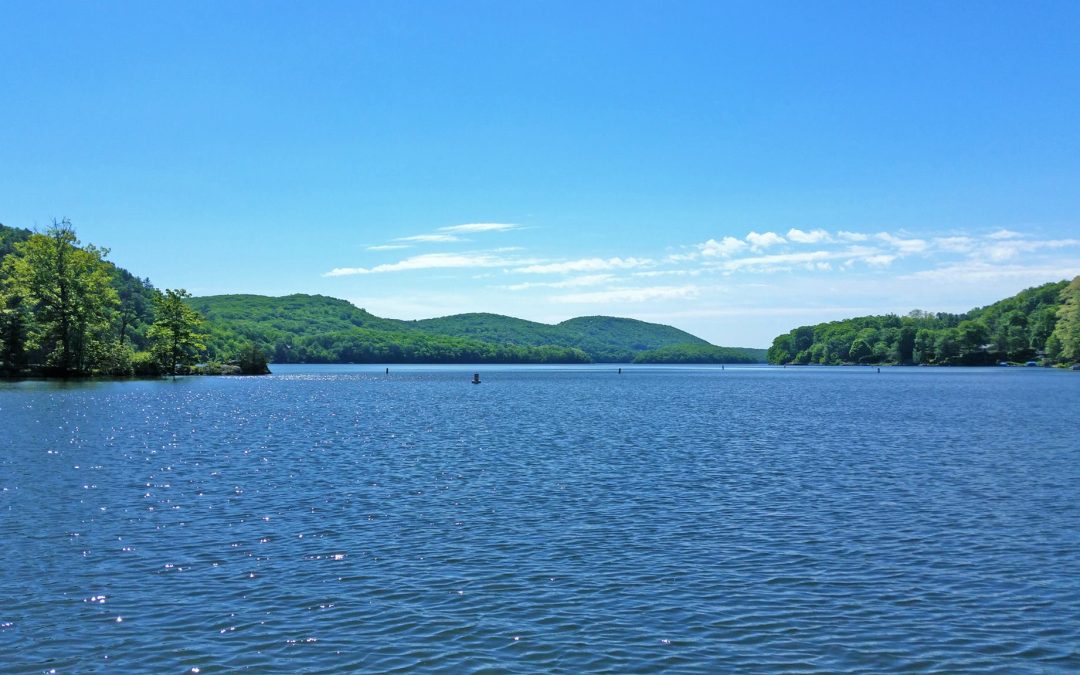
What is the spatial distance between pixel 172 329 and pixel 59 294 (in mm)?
33424

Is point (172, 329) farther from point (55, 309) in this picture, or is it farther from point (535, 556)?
point (535, 556)

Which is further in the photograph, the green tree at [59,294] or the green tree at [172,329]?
the green tree at [172,329]

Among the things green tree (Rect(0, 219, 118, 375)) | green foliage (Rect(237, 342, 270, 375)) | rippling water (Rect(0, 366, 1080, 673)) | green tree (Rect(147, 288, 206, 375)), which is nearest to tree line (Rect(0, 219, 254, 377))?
green tree (Rect(0, 219, 118, 375))

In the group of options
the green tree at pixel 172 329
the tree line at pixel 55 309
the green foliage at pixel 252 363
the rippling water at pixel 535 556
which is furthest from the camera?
the green foliage at pixel 252 363

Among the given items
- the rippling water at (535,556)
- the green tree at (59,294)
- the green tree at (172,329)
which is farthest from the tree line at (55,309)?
the rippling water at (535,556)

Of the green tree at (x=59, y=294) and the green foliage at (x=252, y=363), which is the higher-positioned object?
the green tree at (x=59, y=294)

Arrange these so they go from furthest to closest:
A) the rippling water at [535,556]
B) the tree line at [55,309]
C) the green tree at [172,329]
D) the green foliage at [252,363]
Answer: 1. the green foliage at [252,363]
2. the green tree at [172,329]
3. the tree line at [55,309]
4. the rippling water at [535,556]

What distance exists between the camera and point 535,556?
21453 millimetres

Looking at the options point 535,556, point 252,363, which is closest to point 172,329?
point 252,363

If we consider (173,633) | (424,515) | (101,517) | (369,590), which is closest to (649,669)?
(369,590)

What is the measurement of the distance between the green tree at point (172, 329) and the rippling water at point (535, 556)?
344ft

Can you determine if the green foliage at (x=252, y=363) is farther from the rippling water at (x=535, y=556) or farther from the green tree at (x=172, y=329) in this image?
the rippling water at (x=535, y=556)

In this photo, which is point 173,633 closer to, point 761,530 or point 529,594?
point 529,594

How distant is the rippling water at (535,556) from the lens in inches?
570
